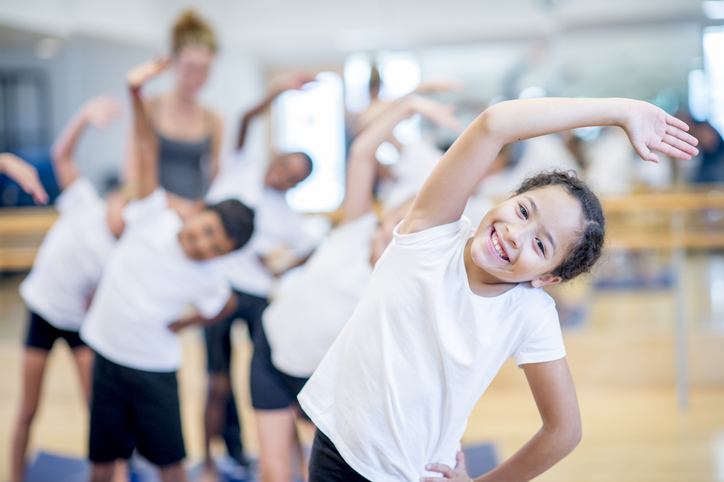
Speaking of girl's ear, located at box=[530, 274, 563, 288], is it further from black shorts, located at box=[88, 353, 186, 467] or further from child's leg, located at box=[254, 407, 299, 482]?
black shorts, located at box=[88, 353, 186, 467]

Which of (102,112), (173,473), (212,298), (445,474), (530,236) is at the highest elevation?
(530,236)

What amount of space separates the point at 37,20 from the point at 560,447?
16.3ft

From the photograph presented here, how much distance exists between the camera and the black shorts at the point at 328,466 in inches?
39.4

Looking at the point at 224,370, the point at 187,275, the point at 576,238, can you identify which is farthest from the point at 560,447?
the point at 224,370

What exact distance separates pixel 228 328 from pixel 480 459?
3.21 feet

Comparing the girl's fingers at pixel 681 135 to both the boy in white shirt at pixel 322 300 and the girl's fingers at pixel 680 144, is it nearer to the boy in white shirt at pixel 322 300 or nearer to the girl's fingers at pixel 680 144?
the girl's fingers at pixel 680 144

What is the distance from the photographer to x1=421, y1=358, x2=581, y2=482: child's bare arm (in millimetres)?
921

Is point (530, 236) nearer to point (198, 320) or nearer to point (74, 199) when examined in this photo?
point (198, 320)

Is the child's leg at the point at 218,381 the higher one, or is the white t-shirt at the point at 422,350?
the white t-shirt at the point at 422,350

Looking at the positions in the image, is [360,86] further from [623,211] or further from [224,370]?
[224,370]

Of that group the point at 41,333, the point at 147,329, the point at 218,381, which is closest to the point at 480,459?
the point at 218,381

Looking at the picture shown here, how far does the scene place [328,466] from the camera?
1.02 metres

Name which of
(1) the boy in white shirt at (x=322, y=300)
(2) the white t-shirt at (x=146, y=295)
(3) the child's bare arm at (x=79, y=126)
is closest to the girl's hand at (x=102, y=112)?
(3) the child's bare arm at (x=79, y=126)

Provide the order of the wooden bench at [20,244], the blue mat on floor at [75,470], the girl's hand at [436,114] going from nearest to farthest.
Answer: the girl's hand at [436,114] → the blue mat on floor at [75,470] → the wooden bench at [20,244]
